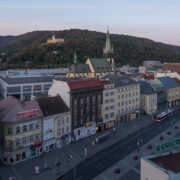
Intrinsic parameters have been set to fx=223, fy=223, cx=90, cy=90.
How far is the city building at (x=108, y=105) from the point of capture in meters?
63.5

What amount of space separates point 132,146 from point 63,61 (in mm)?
144106

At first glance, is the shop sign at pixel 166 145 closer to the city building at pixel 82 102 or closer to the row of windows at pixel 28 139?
the row of windows at pixel 28 139

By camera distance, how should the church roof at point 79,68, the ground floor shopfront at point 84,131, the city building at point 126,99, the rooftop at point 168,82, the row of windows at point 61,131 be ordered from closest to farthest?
the row of windows at point 61,131
the ground floor shopfront at point 84,131
the city building at point 126,99
the rooftop at point 168,82
the church roof at point 79,68

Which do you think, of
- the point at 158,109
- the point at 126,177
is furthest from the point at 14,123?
the point at 158,109

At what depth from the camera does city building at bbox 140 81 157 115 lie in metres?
79.3

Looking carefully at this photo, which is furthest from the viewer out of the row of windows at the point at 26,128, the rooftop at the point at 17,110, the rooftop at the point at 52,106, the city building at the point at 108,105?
the city building at the point at 108,105

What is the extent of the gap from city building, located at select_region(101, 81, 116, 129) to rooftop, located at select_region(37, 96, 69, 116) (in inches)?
546

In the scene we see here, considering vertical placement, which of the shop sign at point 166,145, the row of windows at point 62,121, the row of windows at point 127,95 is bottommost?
the row of windows at point 62,121

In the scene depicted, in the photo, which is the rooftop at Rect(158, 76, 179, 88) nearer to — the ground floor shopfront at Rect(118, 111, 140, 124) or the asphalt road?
the ground floor shopfront at Rect(118, 111, 140, 124)

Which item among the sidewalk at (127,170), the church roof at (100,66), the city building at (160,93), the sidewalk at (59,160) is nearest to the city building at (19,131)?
the sidewalk at (59,160)

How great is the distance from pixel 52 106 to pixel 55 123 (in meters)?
4.12

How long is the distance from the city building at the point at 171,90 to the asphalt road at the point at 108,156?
29.7m

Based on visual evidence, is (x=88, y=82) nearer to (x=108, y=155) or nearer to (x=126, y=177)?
(x=108, y=155)

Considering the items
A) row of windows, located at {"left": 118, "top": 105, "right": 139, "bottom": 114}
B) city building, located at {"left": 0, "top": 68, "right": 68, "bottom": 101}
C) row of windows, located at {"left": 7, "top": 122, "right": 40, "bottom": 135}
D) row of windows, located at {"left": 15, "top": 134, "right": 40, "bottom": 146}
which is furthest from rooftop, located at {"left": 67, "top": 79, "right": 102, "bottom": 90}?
city building, located at {"left": 0, "top": 68, "right": 68, "bottom": 101}
